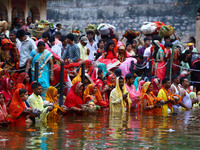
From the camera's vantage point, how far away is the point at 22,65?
13.5 m

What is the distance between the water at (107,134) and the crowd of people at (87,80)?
1.65ft

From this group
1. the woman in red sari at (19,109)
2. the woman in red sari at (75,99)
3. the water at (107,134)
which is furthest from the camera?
the woman in red sari at (75,99)

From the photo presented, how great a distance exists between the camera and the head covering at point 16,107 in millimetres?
10531

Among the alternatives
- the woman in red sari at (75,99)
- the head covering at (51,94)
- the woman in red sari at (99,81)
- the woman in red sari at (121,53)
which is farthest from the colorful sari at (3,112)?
the woman in red sari at (121,53)

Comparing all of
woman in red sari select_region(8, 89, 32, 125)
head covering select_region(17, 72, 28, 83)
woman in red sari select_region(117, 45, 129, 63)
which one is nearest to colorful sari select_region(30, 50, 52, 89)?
head covering select_region(17, 72, 28, 83)

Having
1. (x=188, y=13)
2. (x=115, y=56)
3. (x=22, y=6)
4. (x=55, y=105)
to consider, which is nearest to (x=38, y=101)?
(x=55, y=105)

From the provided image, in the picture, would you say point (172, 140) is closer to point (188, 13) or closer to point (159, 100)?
point (159, 100)

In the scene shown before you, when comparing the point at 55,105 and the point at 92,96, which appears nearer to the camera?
the point at 55,105

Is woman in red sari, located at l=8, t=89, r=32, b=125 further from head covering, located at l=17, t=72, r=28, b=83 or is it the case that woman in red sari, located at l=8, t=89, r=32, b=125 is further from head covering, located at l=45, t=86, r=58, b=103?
head covering, located at l=17, t=72, r=28, b=83

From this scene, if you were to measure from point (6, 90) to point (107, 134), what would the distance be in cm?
307

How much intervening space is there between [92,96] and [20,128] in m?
3.61

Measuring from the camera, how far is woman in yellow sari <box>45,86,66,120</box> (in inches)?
464

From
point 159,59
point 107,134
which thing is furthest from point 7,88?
point 159,59

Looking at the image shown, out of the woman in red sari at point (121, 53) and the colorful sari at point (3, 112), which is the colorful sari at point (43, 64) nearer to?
the colorful sari at point (3, 112)
